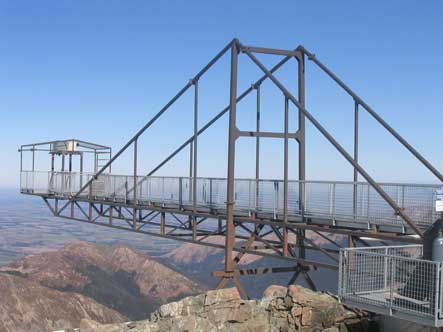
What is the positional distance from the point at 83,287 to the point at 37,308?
3278 centimetres

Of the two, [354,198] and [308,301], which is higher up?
[354,198]

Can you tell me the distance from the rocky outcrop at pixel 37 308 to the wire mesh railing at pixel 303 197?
148 ft

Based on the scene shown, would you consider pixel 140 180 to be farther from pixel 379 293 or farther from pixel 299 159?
pixel 379 293

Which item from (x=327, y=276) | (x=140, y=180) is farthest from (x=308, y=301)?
(x=327, y=276)

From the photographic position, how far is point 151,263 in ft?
419

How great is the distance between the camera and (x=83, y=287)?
115000 mm

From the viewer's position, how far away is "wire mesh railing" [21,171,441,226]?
19.1 meters

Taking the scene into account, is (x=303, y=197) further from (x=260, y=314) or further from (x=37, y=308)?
(x=37, y=308)

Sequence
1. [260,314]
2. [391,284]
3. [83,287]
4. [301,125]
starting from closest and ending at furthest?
[391,284], [260,314], [301,125], [83,287]

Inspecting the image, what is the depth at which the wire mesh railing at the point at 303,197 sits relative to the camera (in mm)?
19141

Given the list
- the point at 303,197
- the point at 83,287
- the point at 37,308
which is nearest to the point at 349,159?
the point at 303,197

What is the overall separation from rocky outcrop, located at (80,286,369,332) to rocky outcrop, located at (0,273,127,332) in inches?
2292

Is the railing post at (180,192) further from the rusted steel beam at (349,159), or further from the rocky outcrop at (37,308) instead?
the rocky outcrop at (37,308)

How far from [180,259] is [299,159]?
540ft
